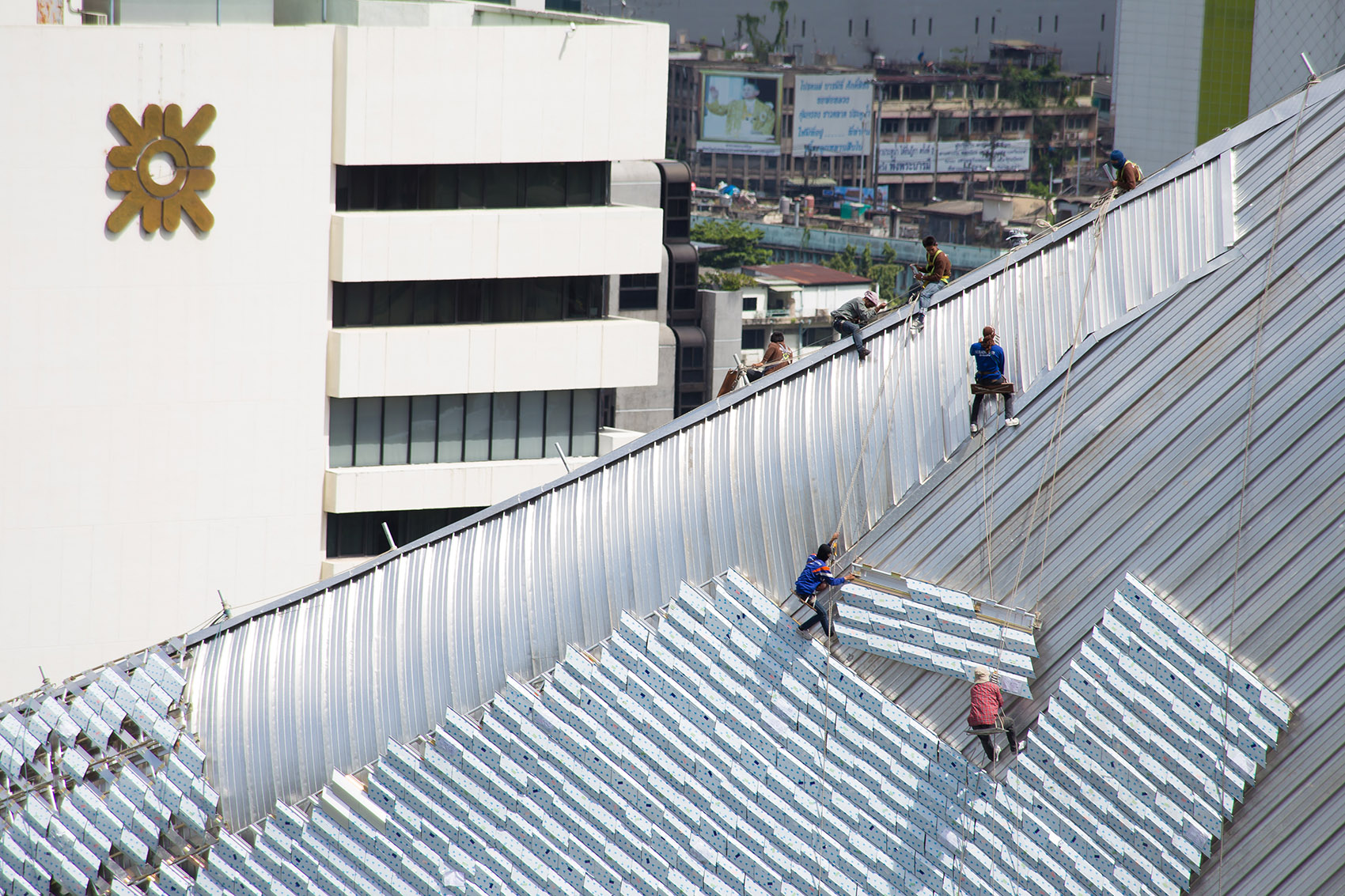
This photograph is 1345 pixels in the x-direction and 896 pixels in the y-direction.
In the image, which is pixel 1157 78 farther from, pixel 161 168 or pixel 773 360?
pixel 773 360

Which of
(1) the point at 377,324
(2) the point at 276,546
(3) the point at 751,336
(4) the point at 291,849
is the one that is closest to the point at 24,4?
(1) the point at 377,324

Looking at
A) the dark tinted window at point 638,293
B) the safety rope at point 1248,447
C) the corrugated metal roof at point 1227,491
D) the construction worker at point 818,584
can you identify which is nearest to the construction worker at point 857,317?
the corrugated metal roof at point 1227,491

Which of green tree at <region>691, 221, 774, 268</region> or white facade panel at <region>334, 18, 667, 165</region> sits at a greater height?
white facade panel at <region>334, 18, 667, 165</region>

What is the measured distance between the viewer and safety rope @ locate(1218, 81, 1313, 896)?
24141 millimetres

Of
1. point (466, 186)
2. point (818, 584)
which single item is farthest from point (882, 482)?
point (466, 186)

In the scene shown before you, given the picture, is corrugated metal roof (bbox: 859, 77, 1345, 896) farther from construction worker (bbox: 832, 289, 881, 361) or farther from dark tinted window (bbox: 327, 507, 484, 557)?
dark tinted window (bbox: 327, 507, 484, 557)

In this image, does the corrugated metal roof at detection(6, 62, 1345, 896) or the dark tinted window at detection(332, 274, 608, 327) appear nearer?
the corrugated metal roof at detection(6, 62, 1345, 896)

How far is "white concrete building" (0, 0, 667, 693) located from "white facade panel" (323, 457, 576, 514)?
A: 98 millimetres

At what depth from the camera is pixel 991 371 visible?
2650 cm

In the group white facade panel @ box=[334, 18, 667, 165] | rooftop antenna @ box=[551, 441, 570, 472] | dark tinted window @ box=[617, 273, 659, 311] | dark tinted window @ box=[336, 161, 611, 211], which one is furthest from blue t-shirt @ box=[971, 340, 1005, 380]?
dark tinted window @ box=[617, 273, 659, 311]

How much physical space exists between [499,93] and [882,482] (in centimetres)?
2155

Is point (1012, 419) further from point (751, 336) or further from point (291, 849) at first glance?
point (751, 336)

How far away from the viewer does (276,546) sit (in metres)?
44.4

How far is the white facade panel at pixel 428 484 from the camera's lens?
1767 inches
